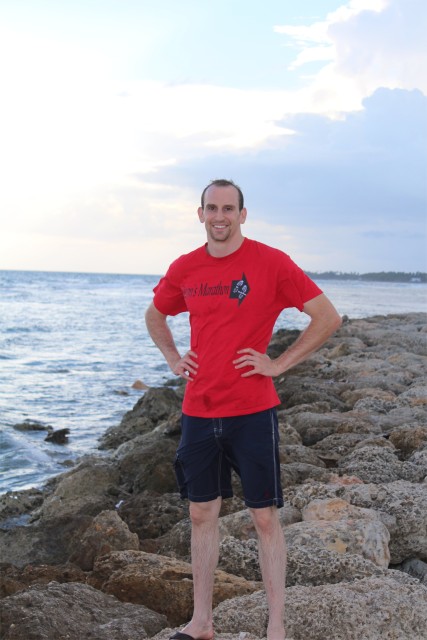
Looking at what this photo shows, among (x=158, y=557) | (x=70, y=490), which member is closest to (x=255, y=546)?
(x=158, y=557)

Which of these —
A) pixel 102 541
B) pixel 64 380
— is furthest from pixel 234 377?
pixel 64 380

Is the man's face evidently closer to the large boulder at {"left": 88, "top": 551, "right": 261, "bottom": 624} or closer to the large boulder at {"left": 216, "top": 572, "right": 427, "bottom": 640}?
the large boulder at {"left": 216, "top": 572, "right": 427, "bottom": 640}

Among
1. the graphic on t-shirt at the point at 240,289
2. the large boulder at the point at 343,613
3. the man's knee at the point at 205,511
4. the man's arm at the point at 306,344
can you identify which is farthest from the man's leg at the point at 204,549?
the graphic on t-shirt at the point at 240,289

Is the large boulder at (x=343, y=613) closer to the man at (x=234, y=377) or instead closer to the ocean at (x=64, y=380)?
the man at (x=234, y=377)

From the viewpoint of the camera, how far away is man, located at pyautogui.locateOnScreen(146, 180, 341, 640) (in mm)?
3594

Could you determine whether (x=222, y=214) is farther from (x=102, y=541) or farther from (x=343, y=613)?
(x=102, y=541)

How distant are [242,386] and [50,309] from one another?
43.8 metres

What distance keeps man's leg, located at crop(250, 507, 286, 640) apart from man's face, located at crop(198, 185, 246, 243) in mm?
1304

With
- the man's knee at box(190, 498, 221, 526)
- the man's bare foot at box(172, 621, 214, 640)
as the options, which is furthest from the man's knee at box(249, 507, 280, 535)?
the man's bare foot at box(172, 621, 214, 640)

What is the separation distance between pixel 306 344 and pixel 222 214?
0.75 metres

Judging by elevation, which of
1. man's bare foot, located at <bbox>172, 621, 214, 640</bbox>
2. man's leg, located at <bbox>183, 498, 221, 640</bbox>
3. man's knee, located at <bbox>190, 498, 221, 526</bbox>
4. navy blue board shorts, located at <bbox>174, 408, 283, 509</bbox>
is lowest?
man's bare foot, located at <bbox>172, 621, 214, 640</bbox>

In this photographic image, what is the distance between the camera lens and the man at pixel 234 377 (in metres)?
3.59

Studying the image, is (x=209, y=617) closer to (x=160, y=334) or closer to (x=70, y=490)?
(x=160, y=334)

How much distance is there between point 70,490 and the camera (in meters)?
7.84
